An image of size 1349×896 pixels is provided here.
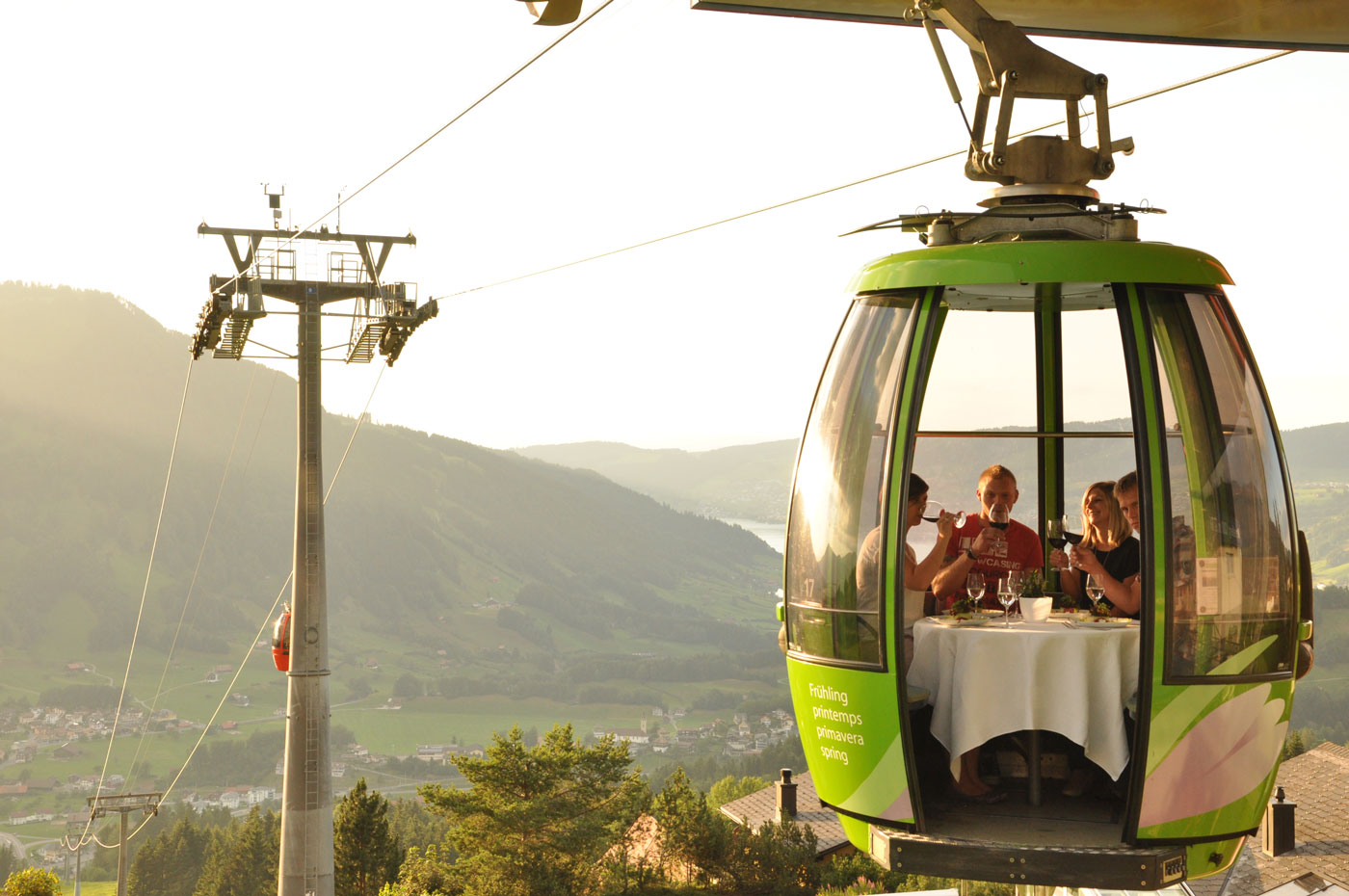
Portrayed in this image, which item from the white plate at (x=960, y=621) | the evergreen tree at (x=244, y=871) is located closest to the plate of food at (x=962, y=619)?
the white plate at (x=960, y=621)

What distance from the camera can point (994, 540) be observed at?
21.8ft

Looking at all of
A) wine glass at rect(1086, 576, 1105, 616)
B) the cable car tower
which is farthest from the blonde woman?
the cable car tower

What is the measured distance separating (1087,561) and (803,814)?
1588 inches

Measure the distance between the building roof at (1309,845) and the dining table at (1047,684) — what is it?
19.9 m

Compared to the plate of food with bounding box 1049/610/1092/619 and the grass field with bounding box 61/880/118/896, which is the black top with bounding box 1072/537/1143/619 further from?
the grass field with bounding box 61/880/118/896

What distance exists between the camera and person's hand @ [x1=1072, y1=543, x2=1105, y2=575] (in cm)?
561

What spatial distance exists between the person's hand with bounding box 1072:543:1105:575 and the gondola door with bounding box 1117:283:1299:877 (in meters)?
0.82

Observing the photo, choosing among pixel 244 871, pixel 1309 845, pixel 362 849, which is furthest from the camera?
pixel 244 871

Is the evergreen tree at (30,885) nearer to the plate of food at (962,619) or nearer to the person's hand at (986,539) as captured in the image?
the person's hand at (986,539)

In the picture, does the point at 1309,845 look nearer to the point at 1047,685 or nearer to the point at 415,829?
the point at 1047,685

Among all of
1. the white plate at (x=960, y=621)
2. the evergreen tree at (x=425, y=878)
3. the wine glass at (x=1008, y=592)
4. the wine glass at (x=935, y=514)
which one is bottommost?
the evergreen tree at (x=425, y=878)

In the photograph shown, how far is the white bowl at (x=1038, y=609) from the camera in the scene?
5711mm

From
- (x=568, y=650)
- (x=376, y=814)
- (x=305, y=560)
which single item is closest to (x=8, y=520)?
(x=568, y=650)

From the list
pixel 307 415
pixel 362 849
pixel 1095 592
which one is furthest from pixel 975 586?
pixel 362 849
